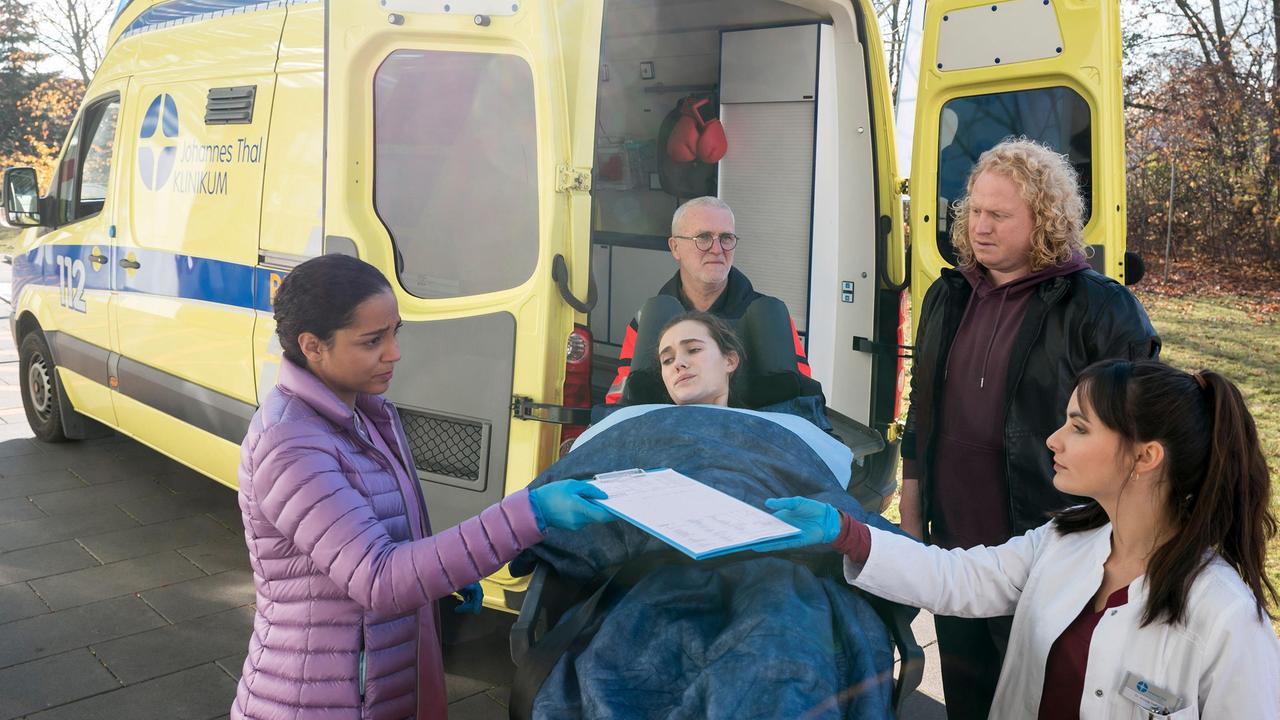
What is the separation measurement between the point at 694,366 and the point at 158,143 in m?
3.53

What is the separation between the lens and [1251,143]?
15.8 m

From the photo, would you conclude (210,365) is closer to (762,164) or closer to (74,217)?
(74,217)

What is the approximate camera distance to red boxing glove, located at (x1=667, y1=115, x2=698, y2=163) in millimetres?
5699

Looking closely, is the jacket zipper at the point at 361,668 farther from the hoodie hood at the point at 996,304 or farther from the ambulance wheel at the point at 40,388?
the ambulance wheel at the point at 40,388

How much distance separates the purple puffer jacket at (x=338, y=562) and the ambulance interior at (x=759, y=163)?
151 centimetres

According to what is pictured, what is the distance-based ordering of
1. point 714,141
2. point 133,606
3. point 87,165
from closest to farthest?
1. point 133,606
2. point 714,141
3. point 87,165

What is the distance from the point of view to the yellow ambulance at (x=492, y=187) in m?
3.29

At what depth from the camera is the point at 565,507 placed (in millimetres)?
1877

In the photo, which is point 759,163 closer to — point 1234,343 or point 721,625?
point 721,625

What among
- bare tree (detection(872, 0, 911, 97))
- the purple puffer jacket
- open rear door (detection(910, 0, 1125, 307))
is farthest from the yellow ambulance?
bare tree (detection(872, 0, 911, 97))

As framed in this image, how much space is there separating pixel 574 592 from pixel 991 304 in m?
1.29

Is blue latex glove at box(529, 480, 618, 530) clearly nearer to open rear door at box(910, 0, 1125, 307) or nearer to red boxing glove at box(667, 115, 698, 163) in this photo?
open rear door at box(910, 0, 1125, 307)

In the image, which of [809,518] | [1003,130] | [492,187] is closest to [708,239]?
[492,187]

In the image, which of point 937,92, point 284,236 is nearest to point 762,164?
point 937,92
